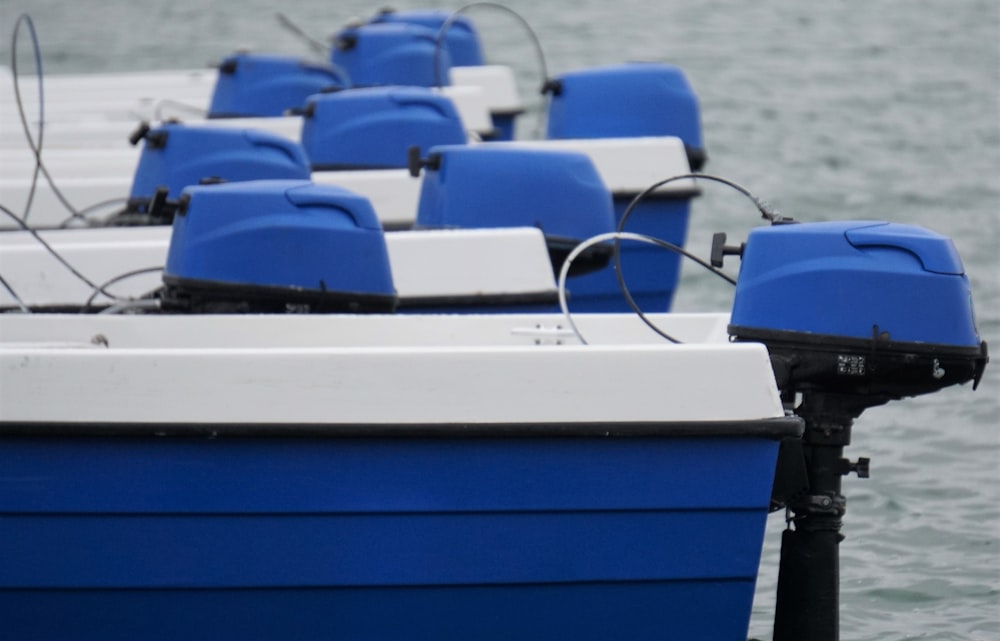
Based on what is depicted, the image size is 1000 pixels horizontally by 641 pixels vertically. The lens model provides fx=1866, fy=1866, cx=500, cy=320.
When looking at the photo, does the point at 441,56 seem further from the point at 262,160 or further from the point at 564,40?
the point at 564,40

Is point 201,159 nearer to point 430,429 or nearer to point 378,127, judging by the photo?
point 378,127

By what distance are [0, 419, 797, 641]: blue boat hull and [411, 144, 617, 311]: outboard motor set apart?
232 centimetres

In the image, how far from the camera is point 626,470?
3.06m

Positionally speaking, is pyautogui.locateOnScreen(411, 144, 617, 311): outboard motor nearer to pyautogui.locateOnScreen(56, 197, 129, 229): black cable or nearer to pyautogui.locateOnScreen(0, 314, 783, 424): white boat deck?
pyautogui.locateOnScreen(56, 197, 129, 229): black cable

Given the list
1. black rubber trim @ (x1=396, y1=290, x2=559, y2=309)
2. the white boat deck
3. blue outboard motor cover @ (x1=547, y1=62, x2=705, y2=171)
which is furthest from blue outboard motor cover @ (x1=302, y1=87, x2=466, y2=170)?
the white boat deck

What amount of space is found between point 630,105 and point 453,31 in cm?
349

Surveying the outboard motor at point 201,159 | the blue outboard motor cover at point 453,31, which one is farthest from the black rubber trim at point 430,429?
the blue outboard motor cover at point 453,31

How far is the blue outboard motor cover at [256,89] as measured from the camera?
27.3 feet

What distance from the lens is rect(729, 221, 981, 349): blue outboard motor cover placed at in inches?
124

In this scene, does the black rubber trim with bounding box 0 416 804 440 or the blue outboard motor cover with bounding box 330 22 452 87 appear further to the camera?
the blue outboard motor cover with bounding box 330 22 452 87

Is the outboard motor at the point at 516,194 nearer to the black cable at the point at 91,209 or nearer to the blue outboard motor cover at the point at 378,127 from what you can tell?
the blue outboard motor cover at the point at 378,127

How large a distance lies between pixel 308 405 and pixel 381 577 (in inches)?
12.9

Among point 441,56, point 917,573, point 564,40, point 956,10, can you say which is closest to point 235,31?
point 564,40

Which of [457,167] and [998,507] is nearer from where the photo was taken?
→ [998,507]
